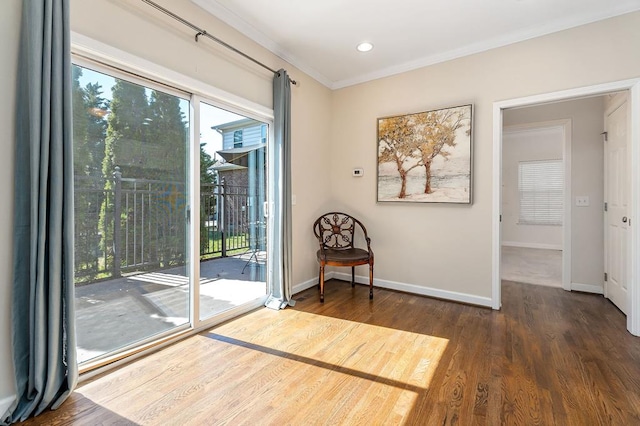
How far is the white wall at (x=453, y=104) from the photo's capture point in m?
2.68

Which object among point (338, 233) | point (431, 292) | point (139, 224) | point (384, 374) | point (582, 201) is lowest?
point (384, 374)

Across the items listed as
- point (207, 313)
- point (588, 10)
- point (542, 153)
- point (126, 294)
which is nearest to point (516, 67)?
point (588, 10)

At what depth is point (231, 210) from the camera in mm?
2936

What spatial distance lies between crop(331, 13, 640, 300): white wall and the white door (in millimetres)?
343

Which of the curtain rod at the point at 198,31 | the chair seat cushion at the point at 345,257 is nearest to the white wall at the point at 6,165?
the curtain rod at the point at 198,31

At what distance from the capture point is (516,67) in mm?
3010

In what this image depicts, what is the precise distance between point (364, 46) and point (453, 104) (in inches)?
46.3

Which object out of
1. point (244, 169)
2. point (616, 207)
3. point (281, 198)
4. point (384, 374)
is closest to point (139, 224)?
point (244, 169)

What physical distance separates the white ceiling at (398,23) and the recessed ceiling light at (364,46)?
55 millimetres

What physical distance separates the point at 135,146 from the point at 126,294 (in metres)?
1.08

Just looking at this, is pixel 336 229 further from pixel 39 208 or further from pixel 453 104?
pixel 39 208

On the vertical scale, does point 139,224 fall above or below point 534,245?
above

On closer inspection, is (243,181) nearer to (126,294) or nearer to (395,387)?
(126,294)

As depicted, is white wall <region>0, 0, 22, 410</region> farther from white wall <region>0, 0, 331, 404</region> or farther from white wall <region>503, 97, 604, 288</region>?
white wall <region>503, 97, 604, 288</region>
